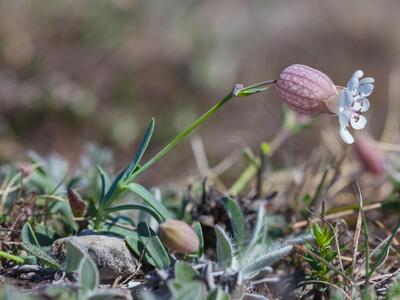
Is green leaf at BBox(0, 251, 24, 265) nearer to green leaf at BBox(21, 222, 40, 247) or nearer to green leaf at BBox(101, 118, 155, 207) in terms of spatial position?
green leaf at BBox(21, 222, 40, 247)

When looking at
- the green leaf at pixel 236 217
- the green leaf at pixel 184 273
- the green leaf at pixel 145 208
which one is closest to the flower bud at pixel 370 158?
the green leaf at pixel 236 217

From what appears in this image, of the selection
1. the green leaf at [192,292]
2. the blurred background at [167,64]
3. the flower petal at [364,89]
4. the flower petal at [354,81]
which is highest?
the flower petal at [354,81]

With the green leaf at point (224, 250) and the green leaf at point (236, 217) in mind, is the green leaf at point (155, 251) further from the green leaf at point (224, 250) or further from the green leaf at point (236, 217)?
the green leaf at point (236, 217)

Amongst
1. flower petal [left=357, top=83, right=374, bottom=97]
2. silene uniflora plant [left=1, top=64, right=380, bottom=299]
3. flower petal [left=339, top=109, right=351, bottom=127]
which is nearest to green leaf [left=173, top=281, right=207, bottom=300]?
silene uniflora plant [left=1, top=64, right=380, bottom=299]

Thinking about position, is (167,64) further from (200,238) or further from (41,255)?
(41,255)

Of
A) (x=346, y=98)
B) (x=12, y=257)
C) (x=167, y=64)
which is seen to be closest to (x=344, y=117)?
(x=346, y=98)

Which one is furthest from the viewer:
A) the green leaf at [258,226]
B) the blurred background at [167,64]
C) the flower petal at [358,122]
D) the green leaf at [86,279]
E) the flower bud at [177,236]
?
the blurred background at [167,64]
